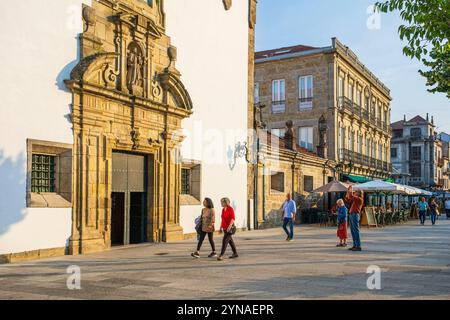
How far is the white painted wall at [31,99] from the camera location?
1091 cm

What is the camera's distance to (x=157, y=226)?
15594mm

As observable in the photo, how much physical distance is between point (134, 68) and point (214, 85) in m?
4.98

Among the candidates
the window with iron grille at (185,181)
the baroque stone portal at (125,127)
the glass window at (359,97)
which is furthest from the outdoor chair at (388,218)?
the glass window at (359,97)

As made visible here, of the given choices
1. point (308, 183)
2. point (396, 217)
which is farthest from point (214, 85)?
point (396, 217)

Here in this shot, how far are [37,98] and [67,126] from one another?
106 centimetres

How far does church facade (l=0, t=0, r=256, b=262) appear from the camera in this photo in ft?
37.1

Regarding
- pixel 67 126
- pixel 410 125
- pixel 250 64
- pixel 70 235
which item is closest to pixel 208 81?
pixel 250 64

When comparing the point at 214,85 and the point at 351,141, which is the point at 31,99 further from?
the point at 351,141

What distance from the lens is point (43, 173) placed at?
12.1 metres

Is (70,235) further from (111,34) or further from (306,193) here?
(306,193)

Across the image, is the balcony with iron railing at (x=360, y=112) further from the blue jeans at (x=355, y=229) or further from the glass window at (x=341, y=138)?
the blue jeans at (x=355, y=229)

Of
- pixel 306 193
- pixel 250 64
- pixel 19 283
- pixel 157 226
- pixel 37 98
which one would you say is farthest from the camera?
pixel 306 193

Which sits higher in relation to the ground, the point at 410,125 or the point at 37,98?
the point at 410,125

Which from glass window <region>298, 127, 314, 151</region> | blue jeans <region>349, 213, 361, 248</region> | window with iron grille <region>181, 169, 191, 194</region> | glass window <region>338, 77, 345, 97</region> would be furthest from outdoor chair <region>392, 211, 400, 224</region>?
blue jeans <region>349, 213, 361, 248</region>
